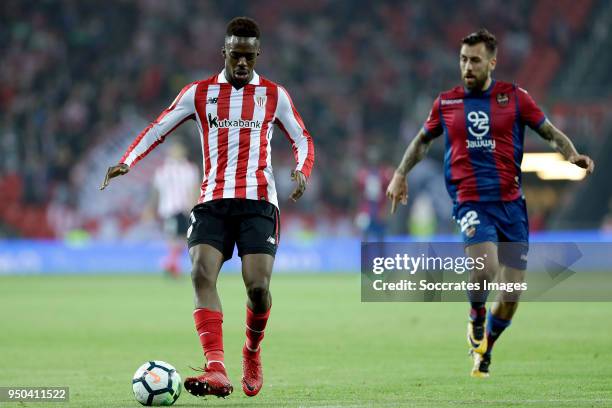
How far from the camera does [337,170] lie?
2656 cm

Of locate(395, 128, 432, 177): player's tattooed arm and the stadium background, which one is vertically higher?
the stadium background

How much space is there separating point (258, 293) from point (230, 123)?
1.07 metres

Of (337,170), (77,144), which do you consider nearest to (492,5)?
(337,170)

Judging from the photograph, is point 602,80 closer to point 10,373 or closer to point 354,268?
point 354,268

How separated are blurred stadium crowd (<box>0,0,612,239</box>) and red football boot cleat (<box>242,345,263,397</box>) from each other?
651 inches

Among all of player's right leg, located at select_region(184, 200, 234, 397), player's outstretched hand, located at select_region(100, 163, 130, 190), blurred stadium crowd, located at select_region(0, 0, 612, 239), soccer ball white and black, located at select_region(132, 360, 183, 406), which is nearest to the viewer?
soccer ball white and black, located at select_region(132, 360, 183, 406)

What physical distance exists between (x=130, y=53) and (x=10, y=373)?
20.4 metres

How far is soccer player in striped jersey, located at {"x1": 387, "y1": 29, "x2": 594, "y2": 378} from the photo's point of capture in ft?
26.3

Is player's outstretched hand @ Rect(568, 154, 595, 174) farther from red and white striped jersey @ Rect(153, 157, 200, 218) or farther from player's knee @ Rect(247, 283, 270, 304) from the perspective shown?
red and white striped jersey @ Rect(153, 157, 200, 218)

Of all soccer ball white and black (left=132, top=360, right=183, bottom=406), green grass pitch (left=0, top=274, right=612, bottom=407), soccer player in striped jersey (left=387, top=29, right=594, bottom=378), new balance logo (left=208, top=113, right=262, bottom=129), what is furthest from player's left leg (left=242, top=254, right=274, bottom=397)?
soccer player in striped jersey (left=387, top=29, right=594, bottom=378)

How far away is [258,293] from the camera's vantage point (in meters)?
6.95

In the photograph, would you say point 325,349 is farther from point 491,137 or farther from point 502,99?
point 502,99

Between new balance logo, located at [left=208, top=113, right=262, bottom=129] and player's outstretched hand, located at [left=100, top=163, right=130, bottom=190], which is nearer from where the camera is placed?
player's outstretched hand, located at [left=100, top=163, right=130, bottom=190]

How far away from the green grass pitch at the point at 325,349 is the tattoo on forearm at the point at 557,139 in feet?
5.13
